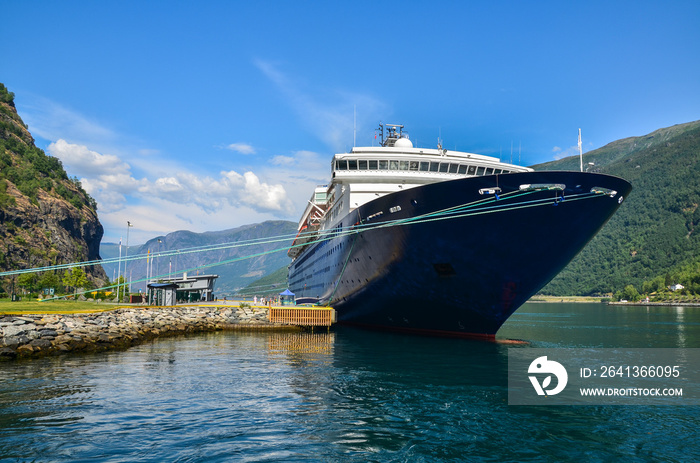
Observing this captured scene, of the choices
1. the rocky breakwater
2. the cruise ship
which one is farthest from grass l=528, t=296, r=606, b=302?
the rocky breakwater

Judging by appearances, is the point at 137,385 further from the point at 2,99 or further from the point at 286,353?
the point at 2,99

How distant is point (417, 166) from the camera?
2855 cm

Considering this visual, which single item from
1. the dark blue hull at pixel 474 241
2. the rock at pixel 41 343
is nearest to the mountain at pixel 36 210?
the rock at pixel 41 343

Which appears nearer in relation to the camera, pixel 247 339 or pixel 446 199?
pixel 446 199

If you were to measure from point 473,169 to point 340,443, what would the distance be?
23.2 m

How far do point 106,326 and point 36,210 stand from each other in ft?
243

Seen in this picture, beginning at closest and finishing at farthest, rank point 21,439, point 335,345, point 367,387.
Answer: point 21,439
point 367,387
point 335,345

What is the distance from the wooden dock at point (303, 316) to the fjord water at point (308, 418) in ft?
51.7

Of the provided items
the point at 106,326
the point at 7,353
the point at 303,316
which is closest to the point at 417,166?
the point at 303,316

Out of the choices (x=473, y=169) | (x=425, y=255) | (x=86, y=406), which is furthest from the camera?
(x=473, y=169)

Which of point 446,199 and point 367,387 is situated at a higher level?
point 446,199

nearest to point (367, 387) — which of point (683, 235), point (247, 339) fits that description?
point (247, 339)

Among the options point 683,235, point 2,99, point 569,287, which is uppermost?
point 2,99

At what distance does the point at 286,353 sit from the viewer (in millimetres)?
21688
